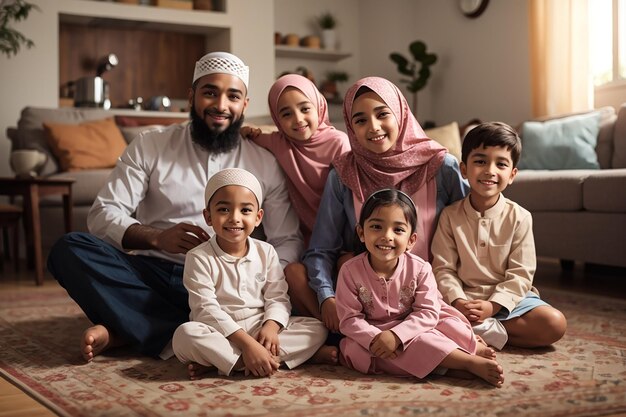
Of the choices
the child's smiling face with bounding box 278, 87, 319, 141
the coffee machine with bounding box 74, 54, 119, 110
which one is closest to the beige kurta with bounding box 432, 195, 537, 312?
the child's smiling face with bounding box 278, 87, 319, 141

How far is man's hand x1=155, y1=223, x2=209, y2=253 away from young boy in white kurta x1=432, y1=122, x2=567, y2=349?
2.33 ft

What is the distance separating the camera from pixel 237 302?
2.01 meters

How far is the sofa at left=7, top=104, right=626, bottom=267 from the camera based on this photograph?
3.44 metres

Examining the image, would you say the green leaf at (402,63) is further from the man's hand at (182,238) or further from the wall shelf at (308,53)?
the man's hand at (182,238)

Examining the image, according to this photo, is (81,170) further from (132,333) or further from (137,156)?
(132,333)

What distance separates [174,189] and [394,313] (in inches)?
35.1

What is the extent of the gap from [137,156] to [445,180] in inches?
40.1

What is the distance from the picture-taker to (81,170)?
16.0 ft

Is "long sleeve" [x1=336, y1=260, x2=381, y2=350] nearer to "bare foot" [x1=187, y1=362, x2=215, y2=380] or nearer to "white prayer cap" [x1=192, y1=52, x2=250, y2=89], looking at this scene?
"bare foot" [x1=187, y1=362, x2=215, y2=380]

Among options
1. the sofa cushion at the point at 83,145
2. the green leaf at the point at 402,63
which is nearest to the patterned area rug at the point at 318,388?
the sofa cushion at the point at 83,145

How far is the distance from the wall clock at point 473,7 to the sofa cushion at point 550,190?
323cm

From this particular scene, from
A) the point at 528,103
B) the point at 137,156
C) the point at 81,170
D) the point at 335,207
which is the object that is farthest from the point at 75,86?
the point at 335,207

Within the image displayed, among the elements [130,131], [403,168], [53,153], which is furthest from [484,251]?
[130,131]

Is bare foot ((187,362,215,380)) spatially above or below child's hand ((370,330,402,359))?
below
